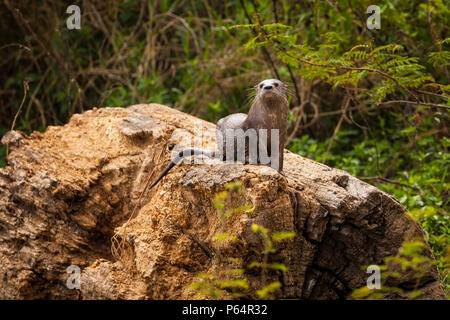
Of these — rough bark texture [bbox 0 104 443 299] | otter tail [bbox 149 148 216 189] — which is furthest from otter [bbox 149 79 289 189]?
rough bark texture [bbox 0 104 443 299]

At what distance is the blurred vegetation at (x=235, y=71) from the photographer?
604 centimetres

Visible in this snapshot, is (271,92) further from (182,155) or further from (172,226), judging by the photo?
(172,226)

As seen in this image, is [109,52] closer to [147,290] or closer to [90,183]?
[90,183]

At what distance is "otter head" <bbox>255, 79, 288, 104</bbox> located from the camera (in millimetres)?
3943

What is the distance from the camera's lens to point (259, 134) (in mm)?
4039

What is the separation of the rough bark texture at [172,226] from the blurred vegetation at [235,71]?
1.87m

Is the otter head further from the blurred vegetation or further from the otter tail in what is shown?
the blurred vegetation

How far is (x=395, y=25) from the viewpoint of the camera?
6297 millimetres

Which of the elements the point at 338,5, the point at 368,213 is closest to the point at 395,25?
the point at 338,5

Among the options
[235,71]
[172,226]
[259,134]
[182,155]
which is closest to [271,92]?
[259,134]

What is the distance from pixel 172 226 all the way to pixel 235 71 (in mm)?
4553

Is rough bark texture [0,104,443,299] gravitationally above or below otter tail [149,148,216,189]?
below

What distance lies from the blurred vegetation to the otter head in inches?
62.5

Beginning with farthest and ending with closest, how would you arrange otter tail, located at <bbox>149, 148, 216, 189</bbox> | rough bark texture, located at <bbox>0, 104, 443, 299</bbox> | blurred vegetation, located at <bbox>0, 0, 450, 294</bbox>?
1. blurred vegetation, located at <bbox>0, 0, 450, 294</bbox>
2. otter tail, located at <bbox>149, 148, 216, 189</bbox>
3. rough bark texture, located at <bbox>0, 104, 443, 299</bbox>
